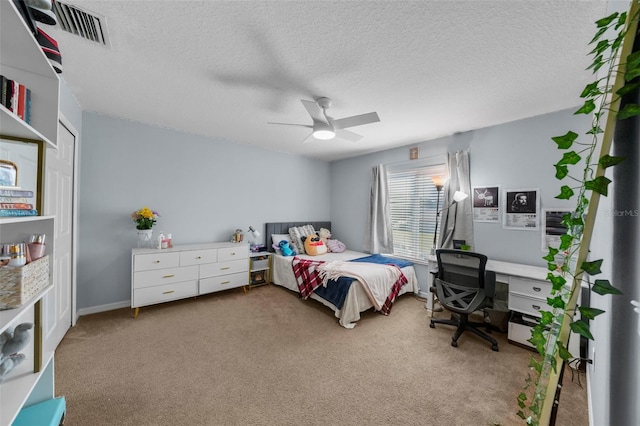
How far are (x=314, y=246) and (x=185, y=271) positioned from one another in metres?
1.99

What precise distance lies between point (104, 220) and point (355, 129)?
347cm

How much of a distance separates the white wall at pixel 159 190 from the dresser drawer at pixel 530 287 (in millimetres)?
3622

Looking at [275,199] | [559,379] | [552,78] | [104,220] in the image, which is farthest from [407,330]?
[104,220]

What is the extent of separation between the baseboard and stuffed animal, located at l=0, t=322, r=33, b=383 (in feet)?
7.71

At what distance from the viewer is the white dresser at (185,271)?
3.02 m

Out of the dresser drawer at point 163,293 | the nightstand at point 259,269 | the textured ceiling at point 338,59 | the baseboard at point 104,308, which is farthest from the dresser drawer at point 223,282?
the textured ceiling at point 338,59

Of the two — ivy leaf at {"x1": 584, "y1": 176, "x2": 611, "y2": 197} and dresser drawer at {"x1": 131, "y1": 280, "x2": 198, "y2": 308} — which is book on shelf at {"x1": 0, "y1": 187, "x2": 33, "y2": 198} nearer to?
ivy leaf at {"x1": 584, "y1": 176, "x2": 611, "y2": 197}

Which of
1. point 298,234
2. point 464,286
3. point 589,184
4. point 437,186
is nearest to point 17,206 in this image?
point 589,184

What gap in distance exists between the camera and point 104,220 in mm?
3137

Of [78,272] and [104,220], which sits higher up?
[104,220]

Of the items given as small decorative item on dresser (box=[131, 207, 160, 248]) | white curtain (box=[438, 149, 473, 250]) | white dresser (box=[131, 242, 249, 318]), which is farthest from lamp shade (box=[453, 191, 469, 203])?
small decorative item on dresser (box=[131, 207, 160, 248])

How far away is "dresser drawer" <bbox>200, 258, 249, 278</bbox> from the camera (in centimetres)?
351

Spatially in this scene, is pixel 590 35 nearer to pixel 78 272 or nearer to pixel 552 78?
pixel 552 78

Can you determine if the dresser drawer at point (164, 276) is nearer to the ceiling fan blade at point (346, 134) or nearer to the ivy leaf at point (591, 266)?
the ceiling fan blade at point (346, 134)
